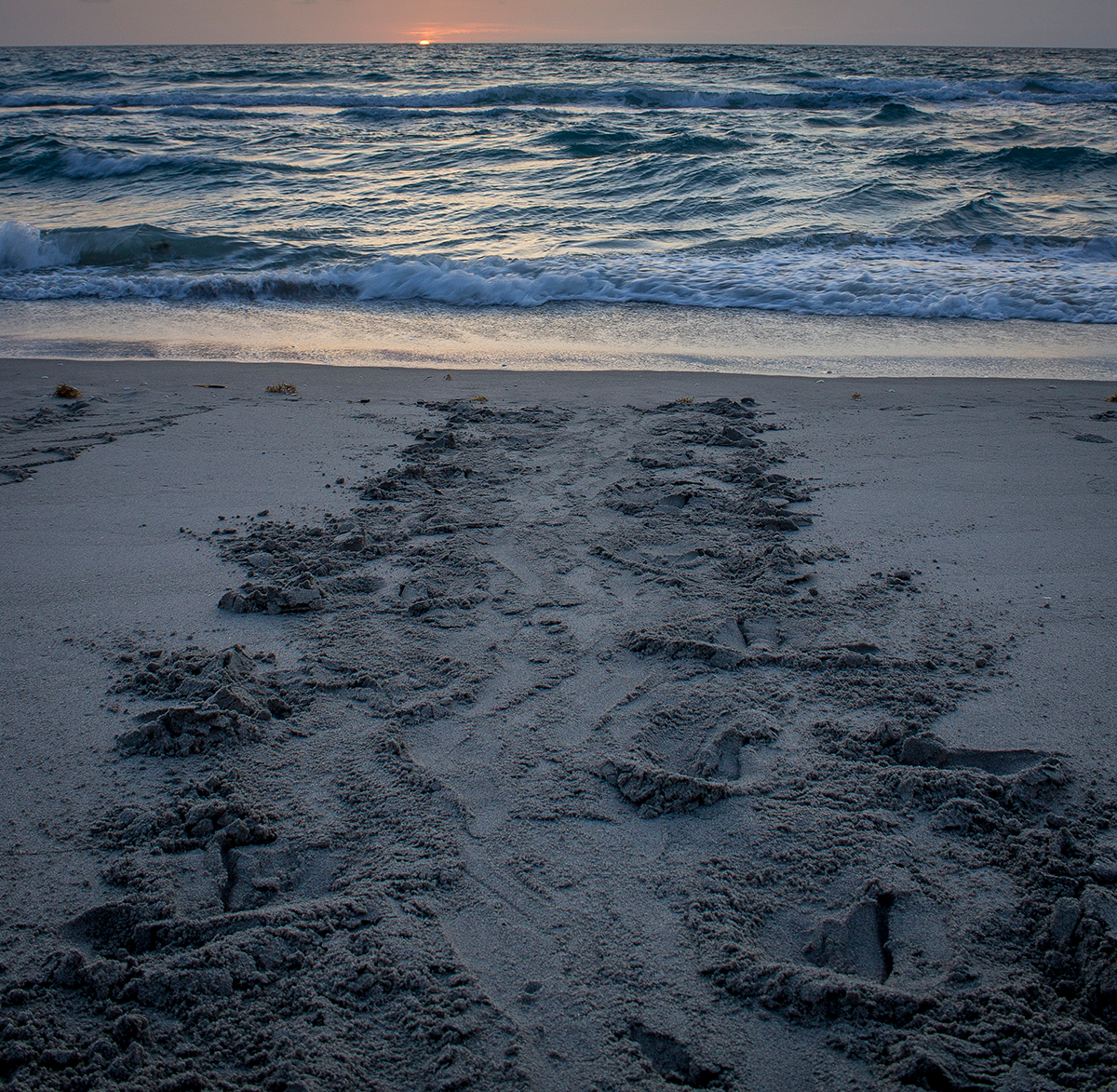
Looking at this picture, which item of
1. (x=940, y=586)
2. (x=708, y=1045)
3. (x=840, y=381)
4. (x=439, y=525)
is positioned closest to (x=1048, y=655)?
(x=940, y=586)

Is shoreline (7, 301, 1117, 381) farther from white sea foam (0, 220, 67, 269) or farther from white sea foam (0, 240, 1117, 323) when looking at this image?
white sea foam (0, 220, 67, 269)

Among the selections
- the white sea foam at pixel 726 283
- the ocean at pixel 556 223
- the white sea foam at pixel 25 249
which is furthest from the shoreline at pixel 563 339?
the white sea foam at pixel 25 249

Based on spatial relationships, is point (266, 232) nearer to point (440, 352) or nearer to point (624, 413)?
point (440, 352)

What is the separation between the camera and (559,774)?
186 centimetres

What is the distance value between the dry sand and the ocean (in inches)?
125

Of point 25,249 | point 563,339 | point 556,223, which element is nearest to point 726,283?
point 563,339

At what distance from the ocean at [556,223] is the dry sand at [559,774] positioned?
3186 millimetres

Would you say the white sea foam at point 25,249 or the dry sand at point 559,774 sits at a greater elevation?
the white sea foam at point 25,249

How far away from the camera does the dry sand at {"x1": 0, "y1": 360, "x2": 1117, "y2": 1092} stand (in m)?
1.31

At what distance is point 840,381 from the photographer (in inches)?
192

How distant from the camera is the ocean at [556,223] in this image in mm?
6633

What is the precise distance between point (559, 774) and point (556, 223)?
378 inches

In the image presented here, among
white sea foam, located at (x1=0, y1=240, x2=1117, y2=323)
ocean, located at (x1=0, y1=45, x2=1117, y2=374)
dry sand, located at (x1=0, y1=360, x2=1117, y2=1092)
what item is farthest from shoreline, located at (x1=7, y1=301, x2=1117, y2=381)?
dry sand, located at (x1=0, y1=360, x2=1117, y2=1092)

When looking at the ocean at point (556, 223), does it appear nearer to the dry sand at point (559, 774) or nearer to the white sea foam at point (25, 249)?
the white sea foam at point (25, 249)
